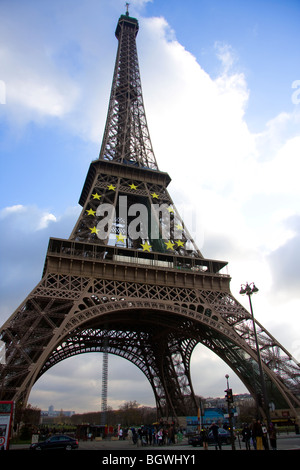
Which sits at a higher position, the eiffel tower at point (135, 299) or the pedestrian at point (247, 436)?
the eiffel tower at point (135, 299)

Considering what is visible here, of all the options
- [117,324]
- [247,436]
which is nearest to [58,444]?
[247,436]

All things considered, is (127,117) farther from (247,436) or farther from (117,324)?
(247,436)

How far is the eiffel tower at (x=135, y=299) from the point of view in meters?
27.6

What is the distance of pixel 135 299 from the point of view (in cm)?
3144

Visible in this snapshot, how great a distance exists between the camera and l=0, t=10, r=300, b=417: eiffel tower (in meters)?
27.6

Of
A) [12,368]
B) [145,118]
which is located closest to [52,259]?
[12,368]

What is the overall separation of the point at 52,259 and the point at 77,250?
3.44m

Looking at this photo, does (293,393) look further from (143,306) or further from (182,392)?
(182,392)

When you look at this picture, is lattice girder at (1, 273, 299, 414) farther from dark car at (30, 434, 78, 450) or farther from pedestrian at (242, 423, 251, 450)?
pedestrian at (242, 423, 251, 450)

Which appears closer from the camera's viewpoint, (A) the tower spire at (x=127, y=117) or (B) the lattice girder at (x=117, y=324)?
(B) the lattice girder at (x=117, y=324)

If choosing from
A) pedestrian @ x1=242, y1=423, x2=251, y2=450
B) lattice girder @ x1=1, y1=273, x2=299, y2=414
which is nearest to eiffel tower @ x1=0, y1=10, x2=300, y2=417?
lattice girder @ x1=1, y1=273, x2=299, y2=414

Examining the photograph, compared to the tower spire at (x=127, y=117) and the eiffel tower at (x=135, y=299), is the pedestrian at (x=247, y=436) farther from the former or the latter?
the tower spire at (x=127, y=117)

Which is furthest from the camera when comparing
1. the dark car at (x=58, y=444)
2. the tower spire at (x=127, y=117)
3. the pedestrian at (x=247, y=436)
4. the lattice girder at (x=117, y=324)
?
the tower spire at (x=127, y=117)

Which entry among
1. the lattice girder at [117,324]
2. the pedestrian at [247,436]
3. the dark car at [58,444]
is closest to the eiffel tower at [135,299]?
the lattice girder at [117,324]
